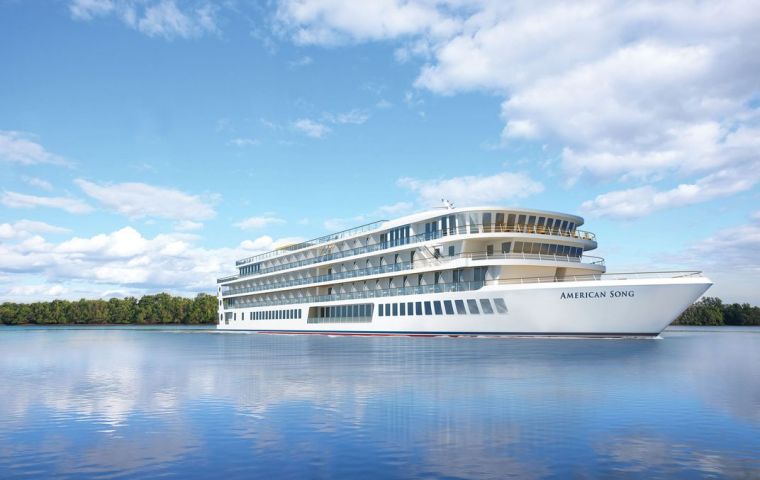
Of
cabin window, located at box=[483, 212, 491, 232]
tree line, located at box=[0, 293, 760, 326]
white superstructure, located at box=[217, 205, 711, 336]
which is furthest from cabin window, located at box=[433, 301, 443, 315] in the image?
tree line, located at box=[0, 293, 760, 326]

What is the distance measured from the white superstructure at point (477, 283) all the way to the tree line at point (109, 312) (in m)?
121

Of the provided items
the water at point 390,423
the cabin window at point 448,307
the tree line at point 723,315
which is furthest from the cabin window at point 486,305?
the tree line at point 723,315

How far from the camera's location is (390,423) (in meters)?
13.5

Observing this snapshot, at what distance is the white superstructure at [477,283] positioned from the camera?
142ft

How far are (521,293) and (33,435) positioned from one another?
3853 cm

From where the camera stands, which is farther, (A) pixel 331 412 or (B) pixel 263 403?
(B) pixel 263 403

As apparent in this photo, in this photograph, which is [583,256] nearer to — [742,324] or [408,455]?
[408,455]

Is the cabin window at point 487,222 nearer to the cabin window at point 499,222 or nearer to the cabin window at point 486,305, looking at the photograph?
the cabin window at point 499,222

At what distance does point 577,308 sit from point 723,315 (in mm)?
121083

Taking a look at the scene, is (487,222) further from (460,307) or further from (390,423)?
(390,423)

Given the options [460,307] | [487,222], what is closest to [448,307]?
[460,307]

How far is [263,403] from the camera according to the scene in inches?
653

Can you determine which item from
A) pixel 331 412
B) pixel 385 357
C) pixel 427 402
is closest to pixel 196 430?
pixel 331 412

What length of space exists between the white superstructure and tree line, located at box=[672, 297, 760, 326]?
10302 cm
